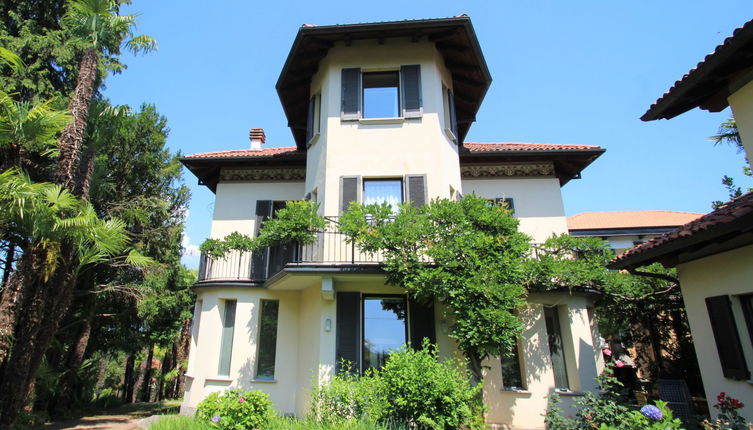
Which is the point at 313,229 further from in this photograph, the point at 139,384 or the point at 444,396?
the point at 139,384

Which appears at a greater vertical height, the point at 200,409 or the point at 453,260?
the point at 453,260

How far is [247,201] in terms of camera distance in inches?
537

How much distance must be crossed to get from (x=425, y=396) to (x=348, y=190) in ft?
18.7

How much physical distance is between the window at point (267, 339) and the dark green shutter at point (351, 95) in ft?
19.9

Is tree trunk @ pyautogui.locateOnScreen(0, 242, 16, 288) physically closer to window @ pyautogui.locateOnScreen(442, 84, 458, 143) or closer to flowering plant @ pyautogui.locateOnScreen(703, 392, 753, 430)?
window @ pyautogui.locateOnScreen(442, 84, 458, 143)

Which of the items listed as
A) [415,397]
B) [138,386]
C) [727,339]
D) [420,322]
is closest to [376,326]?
[420,322]

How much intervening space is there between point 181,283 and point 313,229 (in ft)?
35.5

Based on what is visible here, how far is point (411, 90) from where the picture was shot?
11562 millimetres

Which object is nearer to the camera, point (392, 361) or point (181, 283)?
point (392, 361)

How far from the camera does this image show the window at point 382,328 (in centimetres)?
954

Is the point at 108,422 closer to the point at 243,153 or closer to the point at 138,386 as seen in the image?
the point at 243,153

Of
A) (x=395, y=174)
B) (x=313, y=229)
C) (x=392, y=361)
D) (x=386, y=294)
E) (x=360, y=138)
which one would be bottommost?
(x=392, y=361)

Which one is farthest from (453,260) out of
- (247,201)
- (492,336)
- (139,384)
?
(139,384)

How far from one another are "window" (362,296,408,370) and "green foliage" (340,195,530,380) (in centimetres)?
123
